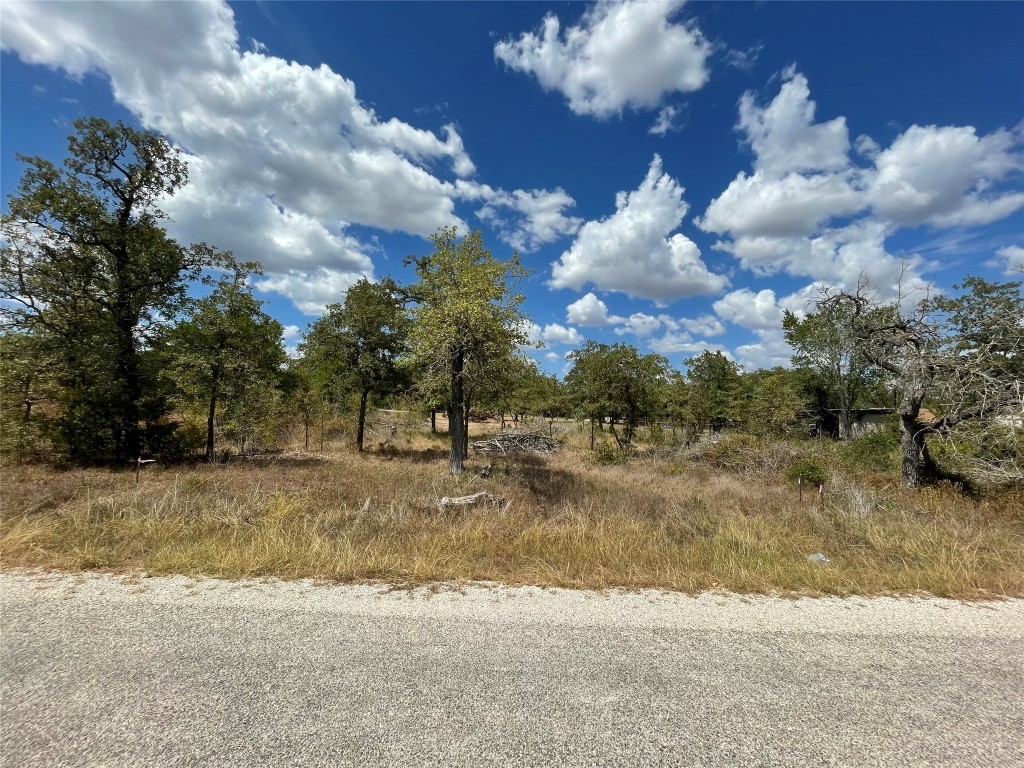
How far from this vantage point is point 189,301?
14.9 metres

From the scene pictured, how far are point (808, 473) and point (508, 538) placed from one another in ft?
45.2

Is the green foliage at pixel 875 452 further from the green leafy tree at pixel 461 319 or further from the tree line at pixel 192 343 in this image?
the green leafy tree at pixel 461 319

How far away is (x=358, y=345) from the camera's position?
824 inches

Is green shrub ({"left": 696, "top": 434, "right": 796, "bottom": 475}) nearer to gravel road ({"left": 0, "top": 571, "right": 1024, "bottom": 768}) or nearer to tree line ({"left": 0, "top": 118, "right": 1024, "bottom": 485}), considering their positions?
tree line ({"left": 0, "top": 118, "right": 1024, "bottom": 485})

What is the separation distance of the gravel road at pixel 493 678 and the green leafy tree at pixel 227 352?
11.7 metres

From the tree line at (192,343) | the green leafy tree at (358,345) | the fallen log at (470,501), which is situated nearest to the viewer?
the fallen log at (470,501)

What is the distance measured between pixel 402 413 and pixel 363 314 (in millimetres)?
16867

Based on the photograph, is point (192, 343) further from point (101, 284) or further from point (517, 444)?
point (517, 444)

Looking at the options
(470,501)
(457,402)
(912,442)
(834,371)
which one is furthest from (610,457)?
(834,371)

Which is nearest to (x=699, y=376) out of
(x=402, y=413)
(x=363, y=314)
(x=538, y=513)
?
(x=402, y=413)

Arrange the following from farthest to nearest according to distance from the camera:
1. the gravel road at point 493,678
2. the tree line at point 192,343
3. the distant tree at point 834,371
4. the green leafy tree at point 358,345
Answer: the distant tree at point 834,371, the green leafy tree at point 358,345, the tree line at point 192,343, the gravel road at point 493,678

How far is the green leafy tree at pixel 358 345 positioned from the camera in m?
20.7

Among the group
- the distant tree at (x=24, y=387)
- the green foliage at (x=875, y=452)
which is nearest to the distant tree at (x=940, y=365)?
the green foliage at (x=875, y=452)

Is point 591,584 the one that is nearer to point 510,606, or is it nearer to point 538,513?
point 510,606
